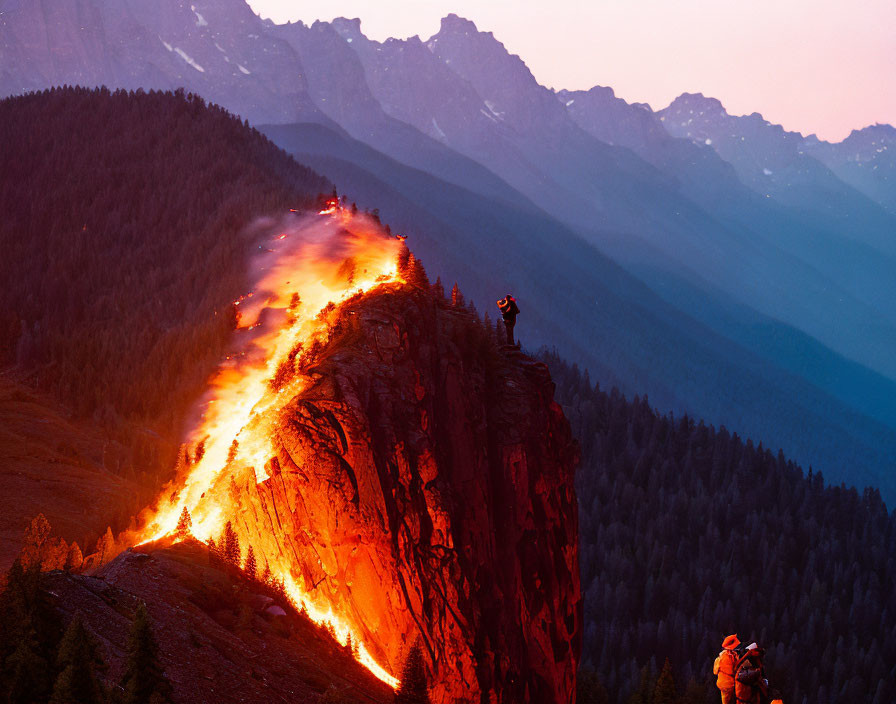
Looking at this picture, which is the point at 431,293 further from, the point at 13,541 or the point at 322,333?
the point at 13,541

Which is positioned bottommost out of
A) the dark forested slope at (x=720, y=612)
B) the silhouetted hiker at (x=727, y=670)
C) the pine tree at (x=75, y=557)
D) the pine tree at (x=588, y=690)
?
the dark forested slope at (x=720, y=612)

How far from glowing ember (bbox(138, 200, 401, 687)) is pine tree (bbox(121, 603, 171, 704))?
43.1 ft

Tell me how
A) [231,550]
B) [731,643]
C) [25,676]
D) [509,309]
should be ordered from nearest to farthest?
[731,643], [25,676], [231,550], [509,309]

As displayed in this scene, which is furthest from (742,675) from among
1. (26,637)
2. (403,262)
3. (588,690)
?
(588,690)

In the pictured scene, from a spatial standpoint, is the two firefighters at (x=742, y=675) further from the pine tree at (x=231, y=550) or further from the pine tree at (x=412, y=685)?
the pine tree at (x=231, y=550)

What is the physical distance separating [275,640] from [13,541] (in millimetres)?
22994

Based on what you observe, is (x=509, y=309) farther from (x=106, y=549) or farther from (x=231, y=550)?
(x=106, y=549)

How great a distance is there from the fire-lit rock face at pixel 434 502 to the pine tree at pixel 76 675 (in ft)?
49.4

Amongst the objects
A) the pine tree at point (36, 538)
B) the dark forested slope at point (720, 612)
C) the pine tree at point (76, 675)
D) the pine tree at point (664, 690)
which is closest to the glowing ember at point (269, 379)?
the pine tree at point (36, 538)

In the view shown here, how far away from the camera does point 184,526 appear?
151 feet

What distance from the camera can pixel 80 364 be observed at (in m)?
89.4

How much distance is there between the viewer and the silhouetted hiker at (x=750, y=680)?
23641mm

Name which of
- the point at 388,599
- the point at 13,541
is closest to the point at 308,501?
the point at 388,599

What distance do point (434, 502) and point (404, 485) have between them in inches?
58.0
